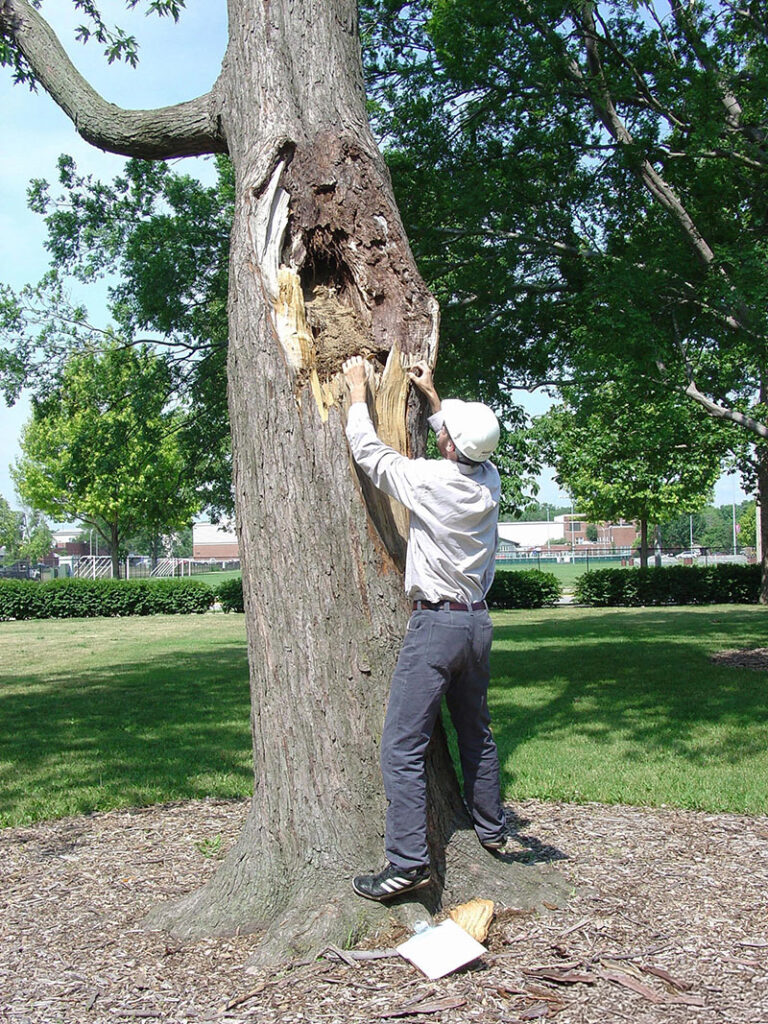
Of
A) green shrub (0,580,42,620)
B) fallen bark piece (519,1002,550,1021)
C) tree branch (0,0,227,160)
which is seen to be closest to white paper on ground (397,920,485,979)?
fallen bark piece (519,1002,550,1021)

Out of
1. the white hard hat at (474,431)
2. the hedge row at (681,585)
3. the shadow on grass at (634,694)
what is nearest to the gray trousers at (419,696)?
the white hard hat at (474,431)

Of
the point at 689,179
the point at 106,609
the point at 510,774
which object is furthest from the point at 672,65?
the point at 106,609

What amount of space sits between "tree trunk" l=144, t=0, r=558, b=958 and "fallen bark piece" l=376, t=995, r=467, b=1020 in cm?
53

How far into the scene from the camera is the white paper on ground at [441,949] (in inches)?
141

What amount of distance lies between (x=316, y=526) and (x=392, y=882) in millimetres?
1520

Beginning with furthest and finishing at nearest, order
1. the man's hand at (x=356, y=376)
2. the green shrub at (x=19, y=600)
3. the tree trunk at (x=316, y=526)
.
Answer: the green shrub at (x=19, y=600) < the man's hand at (x=356, y=376) < the tree trunk at (x=316, y=526)

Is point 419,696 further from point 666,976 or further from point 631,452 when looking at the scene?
point 631,452

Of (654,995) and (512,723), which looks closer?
(654,995)

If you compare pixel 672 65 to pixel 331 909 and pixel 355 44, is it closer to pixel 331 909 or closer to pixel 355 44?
pixel 355 44

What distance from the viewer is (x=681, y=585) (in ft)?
97.8

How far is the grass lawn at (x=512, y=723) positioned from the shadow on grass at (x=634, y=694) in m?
0.02

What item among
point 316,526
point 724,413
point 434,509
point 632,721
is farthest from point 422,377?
point 724,413

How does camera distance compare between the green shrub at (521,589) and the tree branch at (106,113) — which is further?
the green shrub at (521,589)

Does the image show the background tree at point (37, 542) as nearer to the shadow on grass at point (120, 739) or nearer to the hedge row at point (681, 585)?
the hedge row at point (681, 585)
